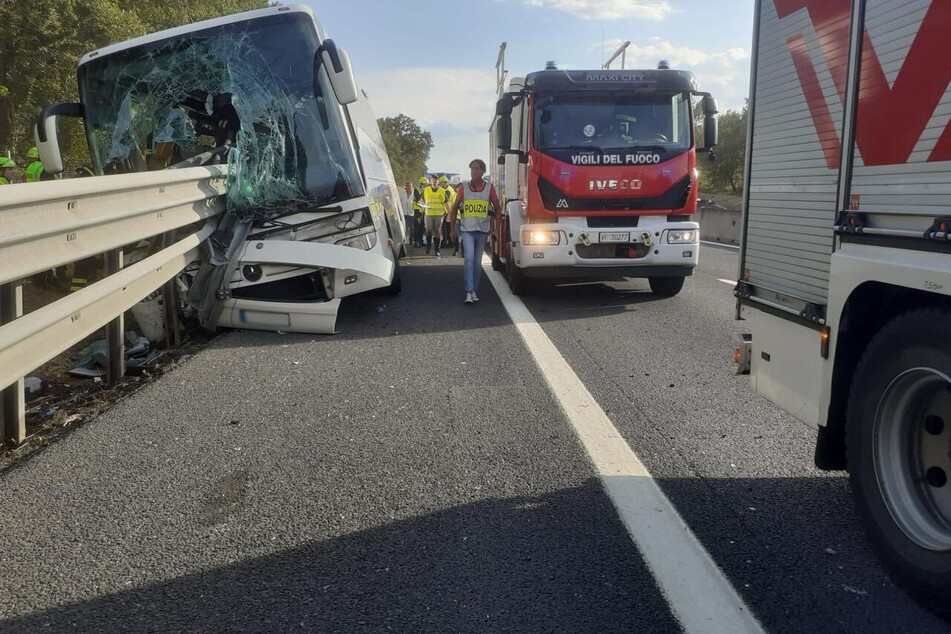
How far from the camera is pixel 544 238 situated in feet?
30.7

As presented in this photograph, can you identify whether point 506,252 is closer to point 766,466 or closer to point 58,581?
point 766,466

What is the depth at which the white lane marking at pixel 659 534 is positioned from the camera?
8.54 feet

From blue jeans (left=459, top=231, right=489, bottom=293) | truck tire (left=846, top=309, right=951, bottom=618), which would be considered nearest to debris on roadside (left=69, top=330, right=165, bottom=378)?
blue jeans (left=459, top=231, right=489, bottom=293)

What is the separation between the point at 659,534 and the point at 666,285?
24.5 feet

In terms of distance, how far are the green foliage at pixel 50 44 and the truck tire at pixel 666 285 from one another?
1365 cm

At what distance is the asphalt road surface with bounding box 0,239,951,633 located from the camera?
2.68m

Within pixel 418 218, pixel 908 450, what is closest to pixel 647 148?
pixel 908 450

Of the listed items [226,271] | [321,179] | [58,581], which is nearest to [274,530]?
[58,581]

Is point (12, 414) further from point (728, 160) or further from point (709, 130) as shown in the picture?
point (728, 160)

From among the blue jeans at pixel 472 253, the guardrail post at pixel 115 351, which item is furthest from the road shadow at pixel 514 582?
the blue jeans at pixel 472 253

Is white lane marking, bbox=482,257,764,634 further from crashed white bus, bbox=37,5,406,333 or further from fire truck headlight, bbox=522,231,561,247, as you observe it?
fire truck headlight, bbox=522,231,561,247

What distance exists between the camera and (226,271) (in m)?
7.19

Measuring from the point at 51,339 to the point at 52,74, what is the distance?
19.4 meters

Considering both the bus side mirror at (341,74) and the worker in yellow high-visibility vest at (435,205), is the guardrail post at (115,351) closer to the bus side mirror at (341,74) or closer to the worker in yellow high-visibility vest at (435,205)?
the bus side mirror at (341,74)
